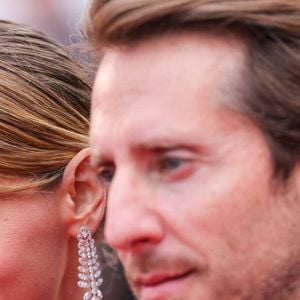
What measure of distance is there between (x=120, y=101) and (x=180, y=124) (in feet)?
0.54

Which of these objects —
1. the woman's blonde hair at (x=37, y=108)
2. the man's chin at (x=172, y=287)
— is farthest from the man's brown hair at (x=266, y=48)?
the woman's blonde hair at (x=37, y=108)

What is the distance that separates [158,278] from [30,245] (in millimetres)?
888

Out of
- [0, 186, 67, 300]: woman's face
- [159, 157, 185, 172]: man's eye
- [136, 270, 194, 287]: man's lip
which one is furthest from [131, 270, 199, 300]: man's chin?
[0, 186, 67, 300]: woman's face

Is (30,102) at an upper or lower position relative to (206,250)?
upper

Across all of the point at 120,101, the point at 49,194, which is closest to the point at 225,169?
the point at 120,101

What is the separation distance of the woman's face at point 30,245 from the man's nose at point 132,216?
82cm

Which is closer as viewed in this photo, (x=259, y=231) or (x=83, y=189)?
(x=259, y=231)

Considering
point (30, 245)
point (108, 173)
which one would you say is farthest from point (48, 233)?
point (108, 173)

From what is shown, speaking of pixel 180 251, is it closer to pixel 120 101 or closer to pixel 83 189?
pixel 120 101

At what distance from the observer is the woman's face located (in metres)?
2.54

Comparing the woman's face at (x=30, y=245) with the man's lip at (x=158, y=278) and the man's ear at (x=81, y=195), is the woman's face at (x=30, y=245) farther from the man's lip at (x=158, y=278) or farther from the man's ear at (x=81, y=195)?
the man's lip at (x=158, y=278)

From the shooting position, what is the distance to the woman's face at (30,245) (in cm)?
254

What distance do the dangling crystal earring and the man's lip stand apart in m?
0.86

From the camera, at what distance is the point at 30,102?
8.51 ft
